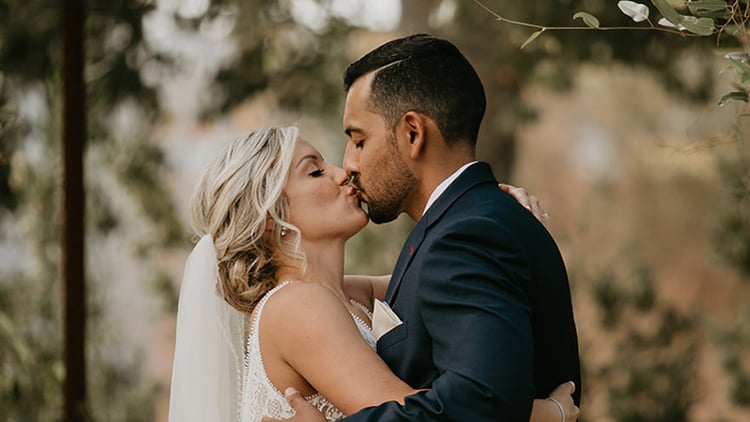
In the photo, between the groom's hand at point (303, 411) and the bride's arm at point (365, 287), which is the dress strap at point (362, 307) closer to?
the bride's arm at point (365, 287)

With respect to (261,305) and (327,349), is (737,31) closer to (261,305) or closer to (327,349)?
(327,349)

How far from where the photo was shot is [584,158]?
66.1 feet

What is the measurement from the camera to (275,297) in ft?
9.20

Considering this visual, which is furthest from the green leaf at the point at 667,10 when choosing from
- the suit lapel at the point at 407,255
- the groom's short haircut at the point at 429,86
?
the suit lapel at the point at 407,255

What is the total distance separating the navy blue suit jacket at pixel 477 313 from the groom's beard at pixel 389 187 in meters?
0.14

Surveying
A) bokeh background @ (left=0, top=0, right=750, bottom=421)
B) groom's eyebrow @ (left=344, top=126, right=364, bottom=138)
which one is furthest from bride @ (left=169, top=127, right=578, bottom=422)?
bokeh background @ (left=0, top=0, right=750, bottom=421)

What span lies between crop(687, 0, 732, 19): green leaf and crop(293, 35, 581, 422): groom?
64cm

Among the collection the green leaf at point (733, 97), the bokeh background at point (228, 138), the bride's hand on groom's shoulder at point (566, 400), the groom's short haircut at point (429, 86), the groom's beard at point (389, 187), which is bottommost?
the bokeh background at point (228, 138)

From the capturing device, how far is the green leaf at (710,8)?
7.16 feet

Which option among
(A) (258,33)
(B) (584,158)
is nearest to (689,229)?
(B) (584,158)

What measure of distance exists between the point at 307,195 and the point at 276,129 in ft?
0.84

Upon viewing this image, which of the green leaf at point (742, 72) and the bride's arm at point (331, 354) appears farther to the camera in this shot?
the bride's arm at point (331, 354)

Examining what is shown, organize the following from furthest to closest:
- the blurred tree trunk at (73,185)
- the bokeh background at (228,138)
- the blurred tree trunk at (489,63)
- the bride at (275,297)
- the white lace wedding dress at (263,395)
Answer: the bokeh background at (228,138)
the blurred tree trunk at (489,63)
the blurred tree trunk at (73,185)
the white lace wedding dress at (263,395)
the bride at (275,297)

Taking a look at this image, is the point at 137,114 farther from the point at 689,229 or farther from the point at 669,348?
the point at 689,229
